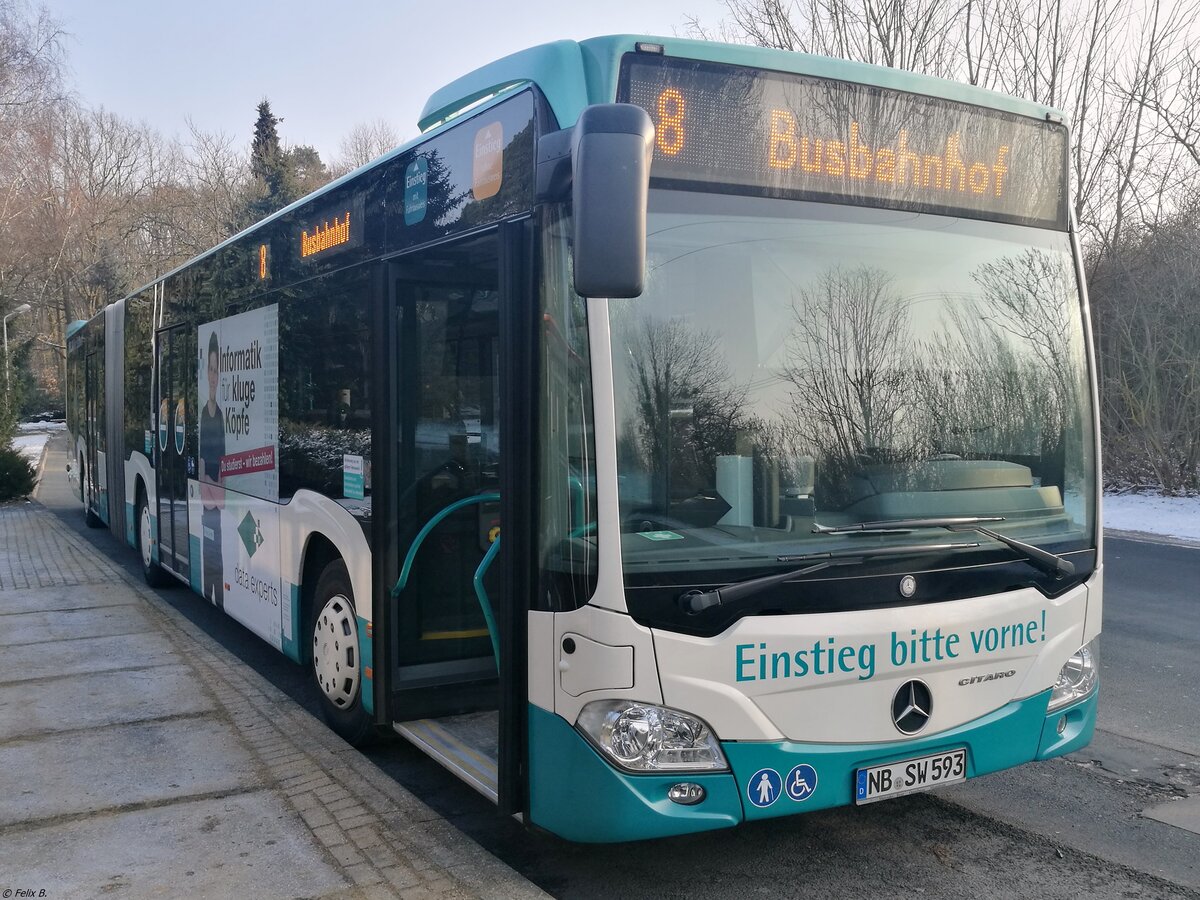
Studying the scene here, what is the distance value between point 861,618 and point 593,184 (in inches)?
65.8

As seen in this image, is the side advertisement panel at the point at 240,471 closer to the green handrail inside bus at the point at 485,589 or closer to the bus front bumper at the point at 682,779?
the green handrail inside bus at the point at 485,589

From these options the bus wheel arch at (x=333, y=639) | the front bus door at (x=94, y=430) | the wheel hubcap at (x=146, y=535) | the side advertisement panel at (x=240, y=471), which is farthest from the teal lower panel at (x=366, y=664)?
the front bus door at (x=94, y=430)

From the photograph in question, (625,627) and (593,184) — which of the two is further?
(625,627)

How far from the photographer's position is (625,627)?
3357mm

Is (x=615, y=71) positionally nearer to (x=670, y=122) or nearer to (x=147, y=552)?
(x=670, y=122)

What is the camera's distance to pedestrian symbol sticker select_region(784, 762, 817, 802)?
3539mm

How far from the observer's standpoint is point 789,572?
348cm

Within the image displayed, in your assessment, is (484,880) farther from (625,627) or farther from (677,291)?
(677,291)

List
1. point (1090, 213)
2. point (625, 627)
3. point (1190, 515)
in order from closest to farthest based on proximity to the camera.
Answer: point (625, 627) < point (1190, 515) < point (1090, 213)

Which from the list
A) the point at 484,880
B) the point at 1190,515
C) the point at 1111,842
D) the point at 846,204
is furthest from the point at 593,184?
the point at 1190,515

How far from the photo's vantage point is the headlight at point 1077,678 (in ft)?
13.5

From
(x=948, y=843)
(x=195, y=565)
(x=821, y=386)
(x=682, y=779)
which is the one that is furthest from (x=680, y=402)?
(x=195, y=565)

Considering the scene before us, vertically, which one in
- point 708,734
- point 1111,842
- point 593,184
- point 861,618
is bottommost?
point 1111,842

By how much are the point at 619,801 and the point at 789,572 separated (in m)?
0.91
